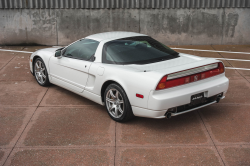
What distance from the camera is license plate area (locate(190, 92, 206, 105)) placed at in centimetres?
446

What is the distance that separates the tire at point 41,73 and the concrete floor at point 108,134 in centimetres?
40

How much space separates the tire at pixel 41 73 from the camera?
21.8 ft

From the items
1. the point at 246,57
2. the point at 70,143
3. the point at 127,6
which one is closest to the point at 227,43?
the point at 246,57

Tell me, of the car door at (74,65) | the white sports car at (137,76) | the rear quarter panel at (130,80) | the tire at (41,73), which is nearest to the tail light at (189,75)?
the white sports car at (137,76)

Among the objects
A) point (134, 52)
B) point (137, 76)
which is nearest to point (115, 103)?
point (137, 76)

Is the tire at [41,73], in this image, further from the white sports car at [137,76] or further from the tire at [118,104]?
the tire at [118,104]

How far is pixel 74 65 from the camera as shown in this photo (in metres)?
5.61

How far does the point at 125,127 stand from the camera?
4.79 m

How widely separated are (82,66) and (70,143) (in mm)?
1598

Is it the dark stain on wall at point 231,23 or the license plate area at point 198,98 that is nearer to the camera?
the license plate area at point 198,98

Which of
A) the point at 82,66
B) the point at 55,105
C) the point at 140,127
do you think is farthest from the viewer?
the point at 55,105

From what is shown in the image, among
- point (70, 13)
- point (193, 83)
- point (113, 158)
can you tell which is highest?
point (70, 13)

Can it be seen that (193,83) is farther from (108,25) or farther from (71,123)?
(108,25)

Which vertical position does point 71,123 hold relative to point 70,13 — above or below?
below
